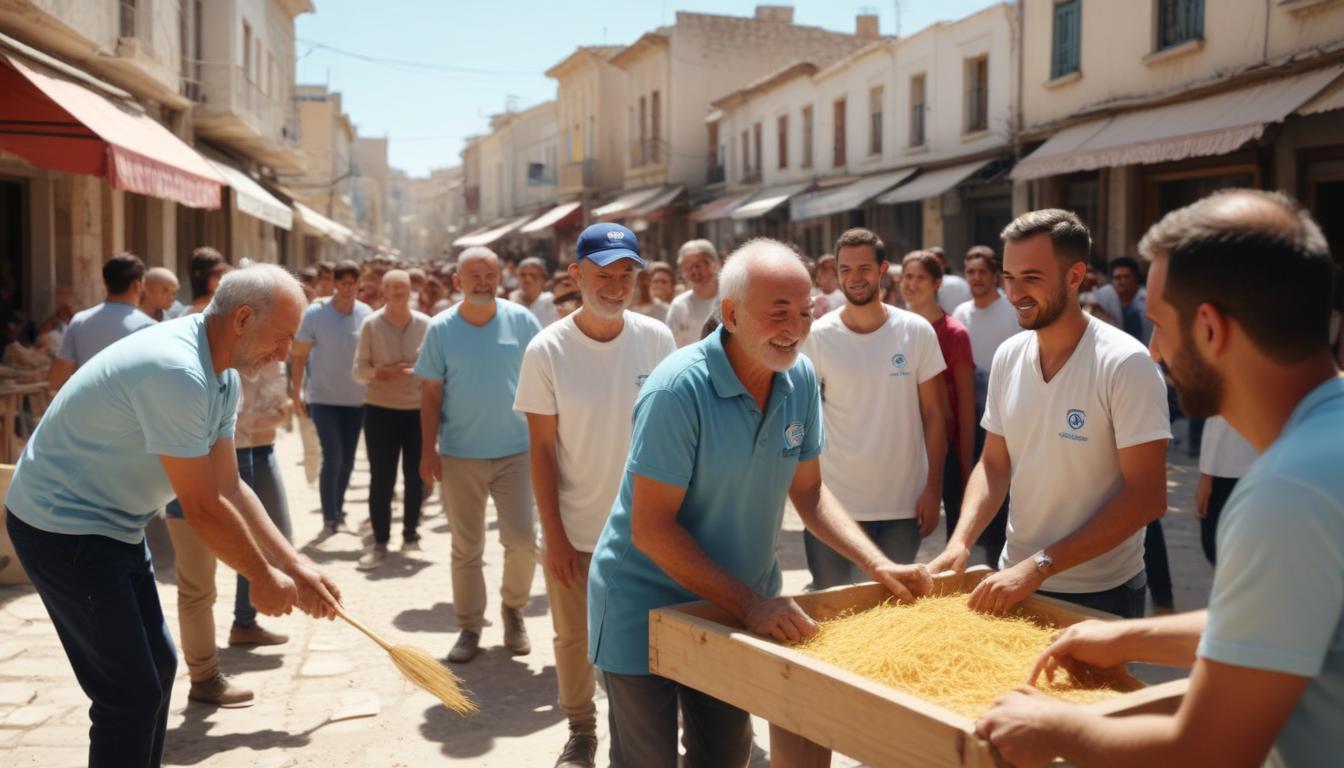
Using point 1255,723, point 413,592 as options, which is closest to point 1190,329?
point 1255,723

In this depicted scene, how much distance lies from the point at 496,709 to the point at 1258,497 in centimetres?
453

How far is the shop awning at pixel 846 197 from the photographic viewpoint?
24000mm

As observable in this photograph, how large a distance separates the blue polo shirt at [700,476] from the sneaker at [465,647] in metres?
3.07

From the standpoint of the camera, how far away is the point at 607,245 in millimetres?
4992

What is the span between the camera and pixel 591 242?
504cm

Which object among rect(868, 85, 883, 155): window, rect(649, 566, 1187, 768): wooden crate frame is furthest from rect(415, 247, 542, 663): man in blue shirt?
rect(868, 85, 883, 155): window

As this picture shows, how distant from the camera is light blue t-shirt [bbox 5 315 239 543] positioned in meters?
3.56

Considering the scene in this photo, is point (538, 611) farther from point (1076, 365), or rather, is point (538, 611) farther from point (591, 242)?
point (1076, 365)

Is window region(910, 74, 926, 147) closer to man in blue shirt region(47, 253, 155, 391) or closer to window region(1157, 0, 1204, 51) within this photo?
window region(1157, 0, 1204, 51)

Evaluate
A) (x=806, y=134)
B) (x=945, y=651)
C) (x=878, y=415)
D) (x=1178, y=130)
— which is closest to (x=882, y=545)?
(x=878, y=415)

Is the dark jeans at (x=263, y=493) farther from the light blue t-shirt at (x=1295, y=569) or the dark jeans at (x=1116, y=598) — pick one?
the light blue t-shirt at (x=1295, y=569)

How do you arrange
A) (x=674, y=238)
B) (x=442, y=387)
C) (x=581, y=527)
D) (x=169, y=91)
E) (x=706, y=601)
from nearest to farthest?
1. (x=706, y=601)
2. (x=581, y=527)
3. (x=442, y=387)
4. (x=169, y=91)
5. (x=674, y=238)

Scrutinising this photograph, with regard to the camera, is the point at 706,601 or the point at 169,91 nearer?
the point at 706,601

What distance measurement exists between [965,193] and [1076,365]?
19693mm
